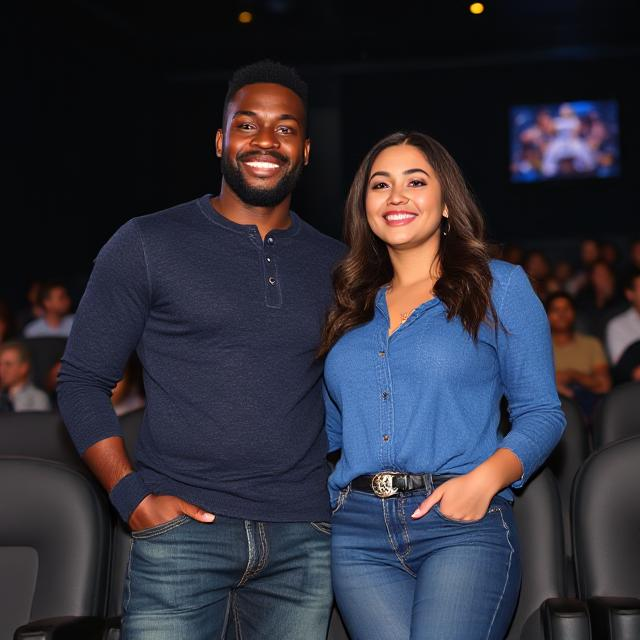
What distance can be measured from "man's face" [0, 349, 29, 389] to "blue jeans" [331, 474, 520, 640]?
3624 millimetres

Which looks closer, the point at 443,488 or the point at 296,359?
the point at 443,488

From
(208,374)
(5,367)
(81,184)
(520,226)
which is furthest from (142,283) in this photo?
(520,226)

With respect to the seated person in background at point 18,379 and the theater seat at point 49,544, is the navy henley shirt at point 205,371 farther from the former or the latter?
the seated person in background at point 18,379

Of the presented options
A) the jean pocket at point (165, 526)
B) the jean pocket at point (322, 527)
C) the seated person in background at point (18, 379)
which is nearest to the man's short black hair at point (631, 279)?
the seated person in background at point (18, 379)

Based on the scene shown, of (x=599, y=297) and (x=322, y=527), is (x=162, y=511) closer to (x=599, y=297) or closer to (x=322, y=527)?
(x=322, y=527)

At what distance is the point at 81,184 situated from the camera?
36.4 ft

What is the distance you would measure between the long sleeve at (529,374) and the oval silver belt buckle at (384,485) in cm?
23

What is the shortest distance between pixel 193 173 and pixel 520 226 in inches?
170

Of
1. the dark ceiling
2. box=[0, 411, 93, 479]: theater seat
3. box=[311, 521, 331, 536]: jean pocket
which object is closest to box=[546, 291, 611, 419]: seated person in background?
box=[0, 411, 93, 479]: theater seat

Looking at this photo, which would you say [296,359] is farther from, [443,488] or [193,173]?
[193,173]

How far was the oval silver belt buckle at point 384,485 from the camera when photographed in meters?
2.04

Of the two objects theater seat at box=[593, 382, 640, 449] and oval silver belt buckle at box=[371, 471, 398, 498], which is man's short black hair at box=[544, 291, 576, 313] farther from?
oval silver belt buckle at box=[371, 471, 398, 498]

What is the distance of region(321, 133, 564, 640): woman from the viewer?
1969mm

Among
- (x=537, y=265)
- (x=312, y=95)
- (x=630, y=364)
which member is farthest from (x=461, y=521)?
(x=312, y=95)
